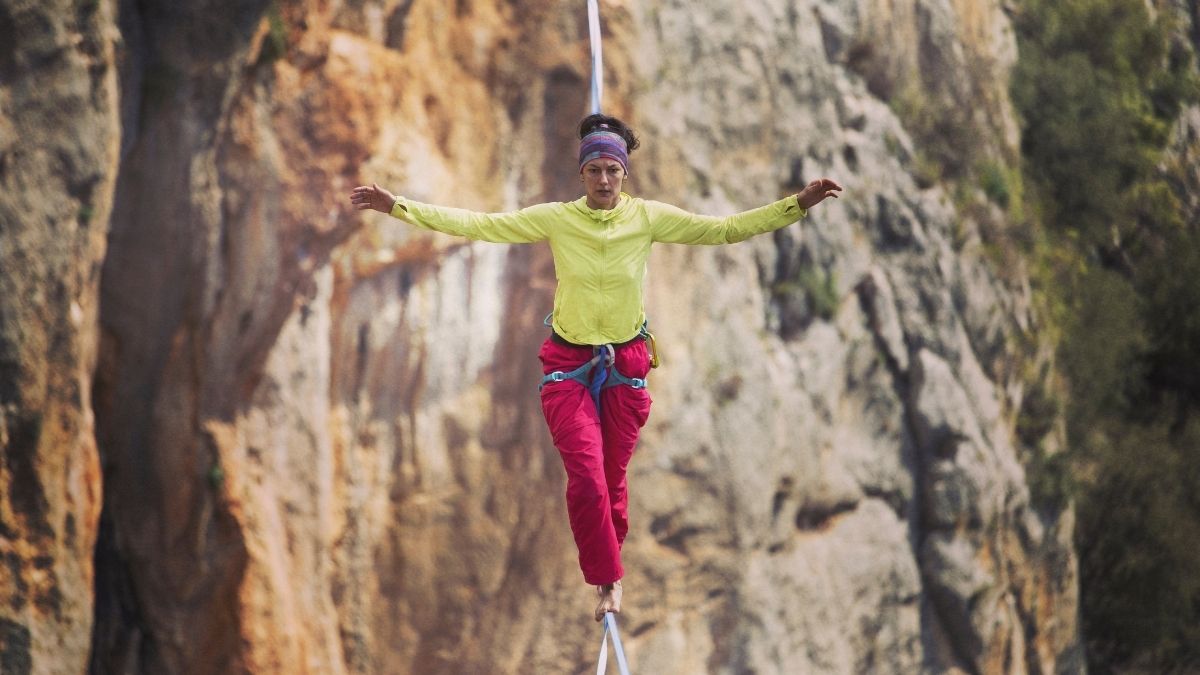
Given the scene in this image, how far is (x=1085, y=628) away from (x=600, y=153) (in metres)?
17.0

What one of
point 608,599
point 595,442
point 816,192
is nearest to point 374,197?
point 595,442

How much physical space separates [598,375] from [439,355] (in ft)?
24.8

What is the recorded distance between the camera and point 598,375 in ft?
20.4

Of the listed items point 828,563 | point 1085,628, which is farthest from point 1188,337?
point 828,563

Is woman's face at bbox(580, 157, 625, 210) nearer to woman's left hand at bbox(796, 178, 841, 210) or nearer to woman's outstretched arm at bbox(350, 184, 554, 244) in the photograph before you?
woman's outstretched arm at bbox(350, 184, 554, 244)

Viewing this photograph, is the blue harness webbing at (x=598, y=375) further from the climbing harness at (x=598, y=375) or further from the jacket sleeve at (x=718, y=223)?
the jacket sleeve at (x=718, y=223)

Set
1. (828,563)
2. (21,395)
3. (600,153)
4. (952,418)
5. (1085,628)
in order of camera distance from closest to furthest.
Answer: (600,153) → (21,395) → (828,563) → (952,418) → (1085,628)

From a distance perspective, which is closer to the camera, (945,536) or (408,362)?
(408,362)

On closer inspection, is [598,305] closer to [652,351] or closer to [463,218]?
[652,351]

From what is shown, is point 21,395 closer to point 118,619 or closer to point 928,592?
point 118,619

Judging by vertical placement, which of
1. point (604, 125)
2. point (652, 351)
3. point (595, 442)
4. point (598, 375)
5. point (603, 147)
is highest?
point (604, 125)

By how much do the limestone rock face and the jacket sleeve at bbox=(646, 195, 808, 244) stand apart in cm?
645

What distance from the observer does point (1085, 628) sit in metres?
21.2

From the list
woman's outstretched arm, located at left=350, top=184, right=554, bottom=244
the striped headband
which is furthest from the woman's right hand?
the striped headband
